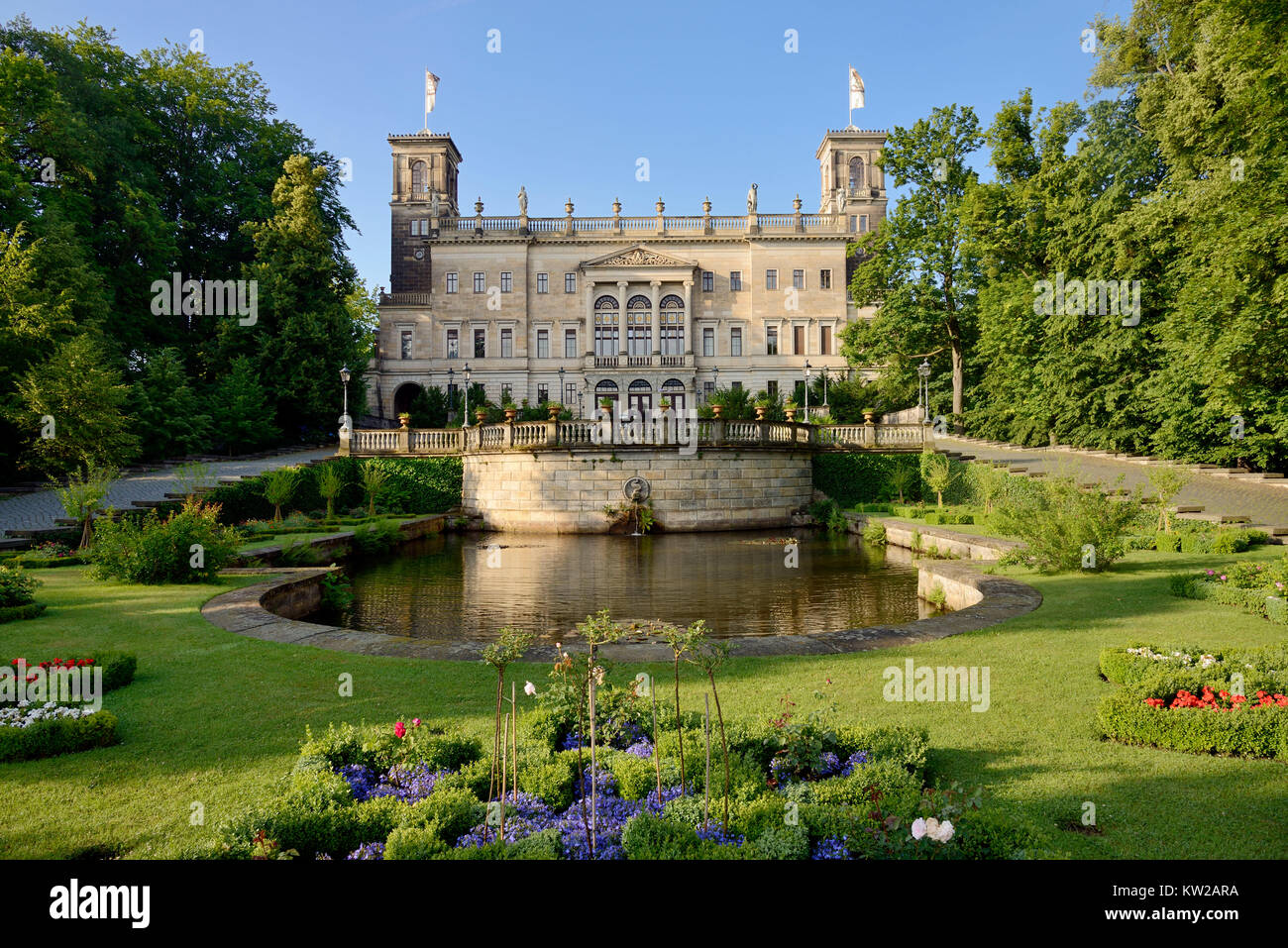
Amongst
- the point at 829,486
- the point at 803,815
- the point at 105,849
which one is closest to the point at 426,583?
the point at 105,849

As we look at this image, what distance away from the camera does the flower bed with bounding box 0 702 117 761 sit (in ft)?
15.4

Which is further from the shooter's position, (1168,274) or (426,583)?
(1168,274)

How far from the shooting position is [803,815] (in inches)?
141

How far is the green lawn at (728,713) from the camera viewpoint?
366 cm

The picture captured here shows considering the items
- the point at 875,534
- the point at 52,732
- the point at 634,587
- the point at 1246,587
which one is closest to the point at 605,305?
the point at 875,534

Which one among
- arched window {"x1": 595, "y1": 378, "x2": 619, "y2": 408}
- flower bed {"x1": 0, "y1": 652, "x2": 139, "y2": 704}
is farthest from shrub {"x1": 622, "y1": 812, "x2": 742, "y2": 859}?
arched window {"x1": 595, "y1": 378, "x2": 619, "y2": 408}

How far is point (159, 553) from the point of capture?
11.4 metres

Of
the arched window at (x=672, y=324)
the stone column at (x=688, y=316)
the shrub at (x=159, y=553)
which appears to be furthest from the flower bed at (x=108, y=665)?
the arched window at (x=672, y=324)

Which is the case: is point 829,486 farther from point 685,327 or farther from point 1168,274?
point 685,327

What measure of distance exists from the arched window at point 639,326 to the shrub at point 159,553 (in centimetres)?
4251

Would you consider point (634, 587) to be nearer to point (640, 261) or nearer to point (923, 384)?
point (923, 384)

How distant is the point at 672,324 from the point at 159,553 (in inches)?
1740
